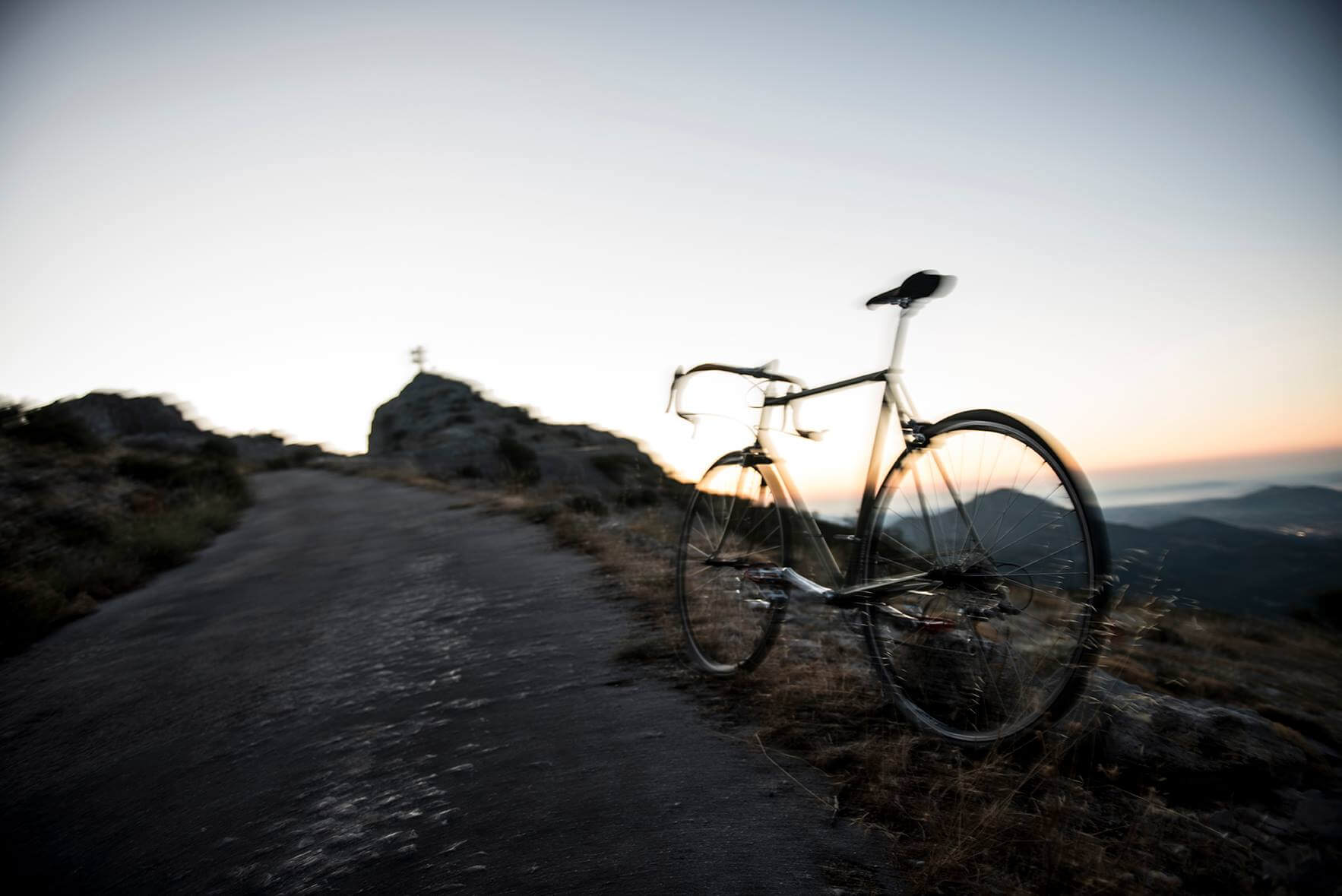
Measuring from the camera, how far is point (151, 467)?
15781 mm

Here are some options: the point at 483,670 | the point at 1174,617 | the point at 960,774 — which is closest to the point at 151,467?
the point at 483,670

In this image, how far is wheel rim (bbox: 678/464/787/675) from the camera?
10.3ft

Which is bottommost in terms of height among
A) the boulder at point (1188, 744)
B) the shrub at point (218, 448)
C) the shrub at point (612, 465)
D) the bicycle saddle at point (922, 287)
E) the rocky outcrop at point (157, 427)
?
the boulder at point (1188, 744)

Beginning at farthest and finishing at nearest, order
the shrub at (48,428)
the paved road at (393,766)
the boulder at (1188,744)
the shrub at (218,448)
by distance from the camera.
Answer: the shrub at (218,448) < the shrub at (48,428) < the boulder at (1188,744) < the paved road at (393,766)

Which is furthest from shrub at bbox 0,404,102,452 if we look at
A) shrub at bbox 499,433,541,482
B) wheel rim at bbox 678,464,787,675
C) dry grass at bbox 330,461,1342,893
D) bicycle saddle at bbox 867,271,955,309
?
bicycle saddle at bbox 867,271,955,309

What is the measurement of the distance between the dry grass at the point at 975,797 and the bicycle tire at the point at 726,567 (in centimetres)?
15

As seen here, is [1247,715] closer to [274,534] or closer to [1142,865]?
[1142,865]

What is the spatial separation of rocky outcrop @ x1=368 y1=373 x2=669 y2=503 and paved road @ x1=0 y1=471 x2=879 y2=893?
712 cm

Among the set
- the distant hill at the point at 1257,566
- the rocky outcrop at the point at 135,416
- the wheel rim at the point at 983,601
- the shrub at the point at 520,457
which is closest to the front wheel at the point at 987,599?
the wheel rim at the point at 983,601

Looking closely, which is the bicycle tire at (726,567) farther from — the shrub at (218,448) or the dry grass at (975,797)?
the shrub at (218,448)

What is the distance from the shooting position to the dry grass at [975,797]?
4.63 feet

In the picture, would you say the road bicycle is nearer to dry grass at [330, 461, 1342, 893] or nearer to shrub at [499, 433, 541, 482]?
dry grass at [330, 461, 1342, 893]

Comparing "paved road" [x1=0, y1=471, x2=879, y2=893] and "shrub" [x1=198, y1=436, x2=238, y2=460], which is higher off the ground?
"shrub" [x1=198, y1=436, x2=238, y2=460]

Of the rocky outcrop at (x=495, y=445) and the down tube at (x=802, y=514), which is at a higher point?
the rocky outcrop at (x=495, y=445)
